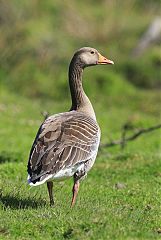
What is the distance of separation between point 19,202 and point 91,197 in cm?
154

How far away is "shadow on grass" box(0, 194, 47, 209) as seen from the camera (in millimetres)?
7316

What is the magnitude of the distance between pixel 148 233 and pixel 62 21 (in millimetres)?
27558

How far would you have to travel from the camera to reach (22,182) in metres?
9.59

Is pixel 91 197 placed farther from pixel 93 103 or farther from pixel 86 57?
pixel 93 103

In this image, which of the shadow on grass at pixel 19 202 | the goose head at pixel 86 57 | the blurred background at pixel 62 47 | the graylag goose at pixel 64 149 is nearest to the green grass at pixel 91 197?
the shadow on grass at pixel 19 202

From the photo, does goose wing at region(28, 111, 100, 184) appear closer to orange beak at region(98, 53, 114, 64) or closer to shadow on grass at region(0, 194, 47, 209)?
shadow on grass at region(0, 194, 47, 209)

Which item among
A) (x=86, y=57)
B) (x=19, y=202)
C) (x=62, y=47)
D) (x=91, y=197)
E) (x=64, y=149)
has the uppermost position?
(x=86, y=57)

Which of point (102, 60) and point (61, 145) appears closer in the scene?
point (61, 145)

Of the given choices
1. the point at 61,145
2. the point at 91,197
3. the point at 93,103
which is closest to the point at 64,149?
the point at 61,145

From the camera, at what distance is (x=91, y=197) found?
28.8ft

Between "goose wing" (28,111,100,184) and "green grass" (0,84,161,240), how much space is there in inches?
20.4

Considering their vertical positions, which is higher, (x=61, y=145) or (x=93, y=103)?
(x=61, y=145)

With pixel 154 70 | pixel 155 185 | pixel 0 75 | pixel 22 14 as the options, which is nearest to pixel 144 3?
pixel 22 14

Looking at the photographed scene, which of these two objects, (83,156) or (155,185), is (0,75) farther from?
(83,156)
